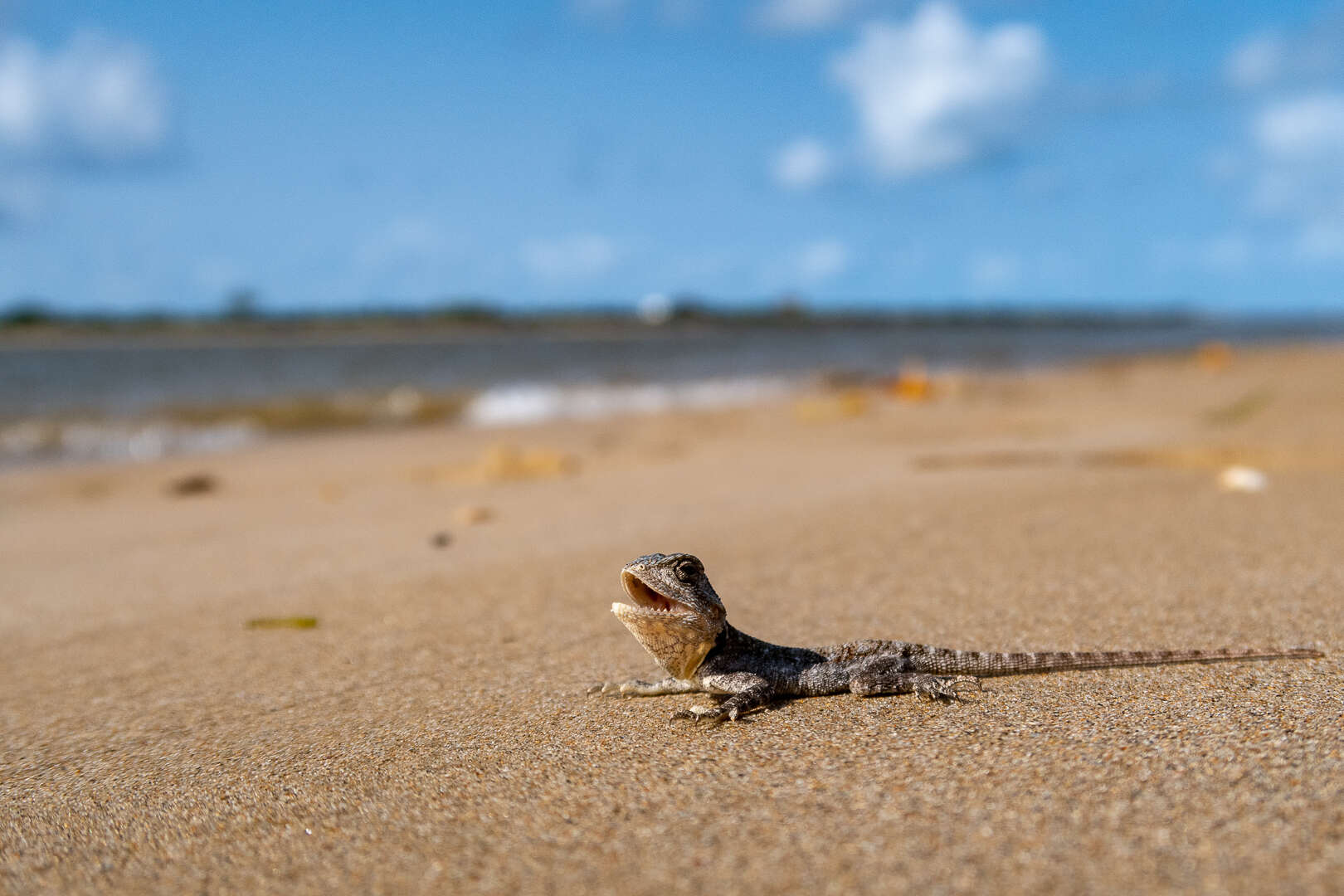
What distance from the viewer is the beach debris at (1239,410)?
11.8 meters

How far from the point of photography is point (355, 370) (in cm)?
3481

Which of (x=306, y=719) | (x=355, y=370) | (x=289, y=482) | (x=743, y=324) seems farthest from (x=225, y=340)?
(x=306, y=719)

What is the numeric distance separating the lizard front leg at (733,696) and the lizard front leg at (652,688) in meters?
0.10

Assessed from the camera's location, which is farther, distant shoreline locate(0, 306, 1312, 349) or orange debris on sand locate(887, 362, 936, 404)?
distant shoreline locate(0, 306, 1312, 349)

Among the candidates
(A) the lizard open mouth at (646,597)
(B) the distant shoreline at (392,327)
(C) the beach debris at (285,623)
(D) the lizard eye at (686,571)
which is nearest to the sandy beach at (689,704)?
(C) the beach debris at (285,623)

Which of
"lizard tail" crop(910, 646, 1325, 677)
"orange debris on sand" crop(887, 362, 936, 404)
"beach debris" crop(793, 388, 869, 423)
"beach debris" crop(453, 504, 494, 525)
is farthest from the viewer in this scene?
"orange debris on sand" crop(887, 362, 936, 404)

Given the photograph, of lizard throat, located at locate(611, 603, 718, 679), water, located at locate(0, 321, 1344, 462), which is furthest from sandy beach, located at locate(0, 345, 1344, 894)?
water, located at locate(0, 321, 1344, 462)

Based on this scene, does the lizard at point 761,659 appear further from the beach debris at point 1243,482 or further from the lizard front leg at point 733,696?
the beach debris at point 1243,482

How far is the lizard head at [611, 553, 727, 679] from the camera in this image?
10.3 ft

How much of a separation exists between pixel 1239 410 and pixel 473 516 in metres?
9.49

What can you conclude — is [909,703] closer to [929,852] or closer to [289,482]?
[929,852]

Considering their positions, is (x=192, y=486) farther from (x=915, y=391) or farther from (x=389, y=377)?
(x=389, y=377)

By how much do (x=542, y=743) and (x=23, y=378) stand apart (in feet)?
111

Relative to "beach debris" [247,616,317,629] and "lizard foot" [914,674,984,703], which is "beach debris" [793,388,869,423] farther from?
"lizard foot" [914,674,984,703]
